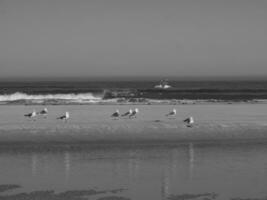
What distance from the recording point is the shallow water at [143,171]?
541 inches

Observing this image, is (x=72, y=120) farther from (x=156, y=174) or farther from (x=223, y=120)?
(x=156, y=174)

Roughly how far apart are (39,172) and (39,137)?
603cm

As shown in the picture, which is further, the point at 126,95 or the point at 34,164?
the point at 126,95

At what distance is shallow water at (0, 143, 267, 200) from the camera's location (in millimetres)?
13734

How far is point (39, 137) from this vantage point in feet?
70.9

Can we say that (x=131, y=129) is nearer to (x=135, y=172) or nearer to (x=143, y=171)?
(x=143, y=171)

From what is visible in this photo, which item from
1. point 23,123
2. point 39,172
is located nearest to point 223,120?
point 23,123

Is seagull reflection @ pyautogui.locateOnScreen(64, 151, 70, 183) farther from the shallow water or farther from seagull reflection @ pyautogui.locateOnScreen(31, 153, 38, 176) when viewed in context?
seagull reflection @ pyautogui.locateOnScreen(31, 153, 38, 176)

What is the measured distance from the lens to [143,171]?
1588cm

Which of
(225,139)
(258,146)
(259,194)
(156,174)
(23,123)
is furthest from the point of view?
(23,123)

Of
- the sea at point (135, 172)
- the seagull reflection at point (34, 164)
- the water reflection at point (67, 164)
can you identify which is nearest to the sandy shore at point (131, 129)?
the sea at point (135, 172)

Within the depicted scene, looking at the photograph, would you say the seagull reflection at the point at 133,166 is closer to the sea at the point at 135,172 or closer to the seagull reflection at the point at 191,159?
the sea at the point at 135,172

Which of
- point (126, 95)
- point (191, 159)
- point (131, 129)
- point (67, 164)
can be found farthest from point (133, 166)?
point (126, 95)

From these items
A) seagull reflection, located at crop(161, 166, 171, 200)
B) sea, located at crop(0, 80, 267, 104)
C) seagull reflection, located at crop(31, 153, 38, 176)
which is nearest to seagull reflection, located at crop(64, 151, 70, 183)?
seagull reflection, located at crop(31, 153, 38, 176)
